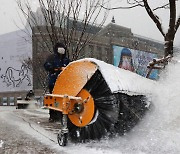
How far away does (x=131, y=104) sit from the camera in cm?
421

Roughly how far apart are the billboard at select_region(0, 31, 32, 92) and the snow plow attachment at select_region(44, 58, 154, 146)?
42249mm

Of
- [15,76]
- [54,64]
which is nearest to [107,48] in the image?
[15,76]

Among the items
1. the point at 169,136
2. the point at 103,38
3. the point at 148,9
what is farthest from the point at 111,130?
the point at 103,38

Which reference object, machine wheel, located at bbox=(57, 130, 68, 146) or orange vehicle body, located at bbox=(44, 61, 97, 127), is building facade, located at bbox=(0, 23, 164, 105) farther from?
machine wheel, located at bbox=(57, 130, 68, 146)

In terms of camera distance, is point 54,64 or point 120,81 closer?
point 120,81

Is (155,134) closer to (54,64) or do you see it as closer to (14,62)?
(54,64)

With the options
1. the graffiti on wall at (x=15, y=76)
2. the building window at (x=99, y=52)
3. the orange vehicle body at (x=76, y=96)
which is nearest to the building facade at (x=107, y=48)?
the building window at (x=99, y=52)

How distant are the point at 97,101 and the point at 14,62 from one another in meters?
47.2

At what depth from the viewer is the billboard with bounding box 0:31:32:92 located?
47375 millimetres

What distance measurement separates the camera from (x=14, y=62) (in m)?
49.6

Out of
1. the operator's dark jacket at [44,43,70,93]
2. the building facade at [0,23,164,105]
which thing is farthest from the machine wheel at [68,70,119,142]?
the building facade at [0,23,164,105]

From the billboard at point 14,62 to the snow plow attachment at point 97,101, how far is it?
42.2 m

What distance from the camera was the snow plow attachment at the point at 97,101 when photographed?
4023 millimetres

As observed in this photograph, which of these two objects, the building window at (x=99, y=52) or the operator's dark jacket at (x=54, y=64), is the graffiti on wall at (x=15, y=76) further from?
the operator's dark jacket at (x=54, y=64)
